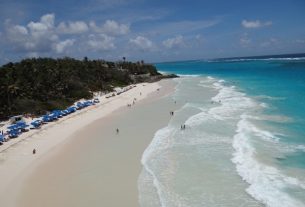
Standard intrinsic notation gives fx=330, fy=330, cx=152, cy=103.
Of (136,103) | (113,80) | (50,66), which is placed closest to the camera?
(136,103)

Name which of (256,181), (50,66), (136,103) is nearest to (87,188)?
(256,181)

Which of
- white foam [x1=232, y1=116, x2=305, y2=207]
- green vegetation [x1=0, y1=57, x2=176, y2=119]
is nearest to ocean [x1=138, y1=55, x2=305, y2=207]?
white foam [x1=232, y1=116, x2=305, y2=207]

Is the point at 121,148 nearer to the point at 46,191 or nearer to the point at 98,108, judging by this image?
the point at 46,191

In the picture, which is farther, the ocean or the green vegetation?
the green vegetation

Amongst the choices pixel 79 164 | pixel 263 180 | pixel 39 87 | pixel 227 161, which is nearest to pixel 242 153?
pixel 227 161

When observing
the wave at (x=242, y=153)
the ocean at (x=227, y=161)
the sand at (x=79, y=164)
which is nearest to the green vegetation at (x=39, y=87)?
the sand at (x=79, y=164)

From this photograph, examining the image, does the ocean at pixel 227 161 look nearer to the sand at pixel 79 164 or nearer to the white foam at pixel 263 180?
the white foam at pixel 263 180

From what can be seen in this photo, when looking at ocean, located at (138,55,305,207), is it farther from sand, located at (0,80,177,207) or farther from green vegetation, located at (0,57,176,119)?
green vegetation, located at (0,57,176,119)
